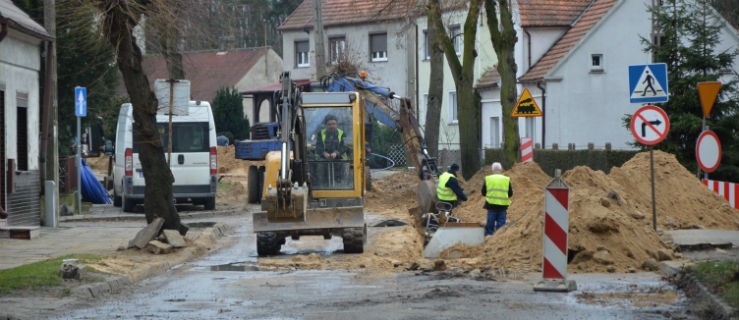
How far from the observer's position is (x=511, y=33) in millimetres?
31375

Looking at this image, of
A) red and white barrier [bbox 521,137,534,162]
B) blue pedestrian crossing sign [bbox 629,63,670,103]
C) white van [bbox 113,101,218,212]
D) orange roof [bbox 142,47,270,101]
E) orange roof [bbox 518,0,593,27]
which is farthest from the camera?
orange roof [bbox 142,47,270,101]

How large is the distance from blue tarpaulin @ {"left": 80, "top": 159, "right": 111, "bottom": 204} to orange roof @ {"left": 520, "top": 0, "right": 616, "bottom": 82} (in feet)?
65.4

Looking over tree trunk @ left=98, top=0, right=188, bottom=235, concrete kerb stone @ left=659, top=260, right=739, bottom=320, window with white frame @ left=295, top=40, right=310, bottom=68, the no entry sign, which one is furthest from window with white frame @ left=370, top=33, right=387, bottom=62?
concrete kerb stone @ left=659, top=260, right=739, bottom=320

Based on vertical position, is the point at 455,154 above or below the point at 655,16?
below

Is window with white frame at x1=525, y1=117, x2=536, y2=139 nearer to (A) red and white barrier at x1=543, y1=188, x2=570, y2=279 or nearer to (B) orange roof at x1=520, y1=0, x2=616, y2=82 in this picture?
(B) orange roof at x1=520, y1=0, x2=616, y2=82

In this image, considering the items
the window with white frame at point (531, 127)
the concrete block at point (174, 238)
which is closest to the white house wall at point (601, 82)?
the window with white frame at point (531, 127)

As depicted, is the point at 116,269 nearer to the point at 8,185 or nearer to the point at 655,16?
the point at 8,185

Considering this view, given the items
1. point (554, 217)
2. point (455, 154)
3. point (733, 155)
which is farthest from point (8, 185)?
point (455, 154)

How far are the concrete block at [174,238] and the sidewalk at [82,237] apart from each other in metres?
0.79

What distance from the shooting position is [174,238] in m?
20.0

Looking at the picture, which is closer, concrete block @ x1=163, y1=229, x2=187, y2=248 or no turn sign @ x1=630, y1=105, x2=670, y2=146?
concrete block @ x1=163, y1=229, x2=187, y2=248

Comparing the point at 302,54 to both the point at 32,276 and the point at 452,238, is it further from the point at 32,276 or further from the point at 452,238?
the point at 32,276

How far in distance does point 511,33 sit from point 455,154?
21226mm

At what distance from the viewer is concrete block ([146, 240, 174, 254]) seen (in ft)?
63.3
